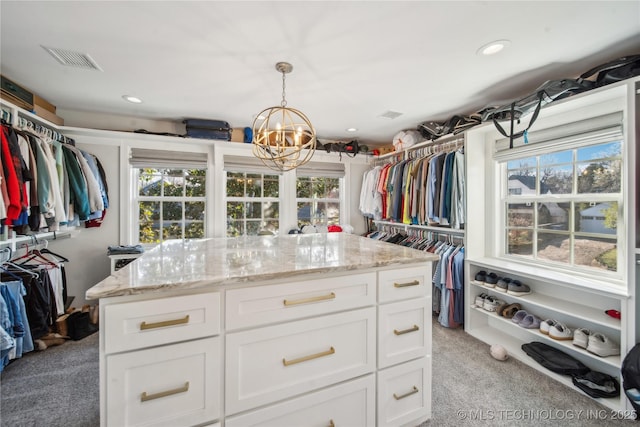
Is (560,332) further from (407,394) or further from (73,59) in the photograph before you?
(73,59)

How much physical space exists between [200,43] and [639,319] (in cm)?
328

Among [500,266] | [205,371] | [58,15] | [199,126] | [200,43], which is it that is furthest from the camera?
[199,126]

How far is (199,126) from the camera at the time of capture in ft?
10.5

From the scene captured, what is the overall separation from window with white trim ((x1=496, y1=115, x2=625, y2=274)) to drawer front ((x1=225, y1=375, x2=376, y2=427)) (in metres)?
2.14

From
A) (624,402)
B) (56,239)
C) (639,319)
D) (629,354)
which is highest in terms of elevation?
(56,239)

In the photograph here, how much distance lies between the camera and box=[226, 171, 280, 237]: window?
369 cm

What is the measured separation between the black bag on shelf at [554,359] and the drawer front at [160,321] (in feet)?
7.96

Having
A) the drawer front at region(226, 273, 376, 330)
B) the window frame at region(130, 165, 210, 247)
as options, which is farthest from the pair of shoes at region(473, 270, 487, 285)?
the window frame at region(130, 165, 210, 247)

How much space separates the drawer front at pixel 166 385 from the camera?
918 mm

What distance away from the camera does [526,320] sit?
218 cm

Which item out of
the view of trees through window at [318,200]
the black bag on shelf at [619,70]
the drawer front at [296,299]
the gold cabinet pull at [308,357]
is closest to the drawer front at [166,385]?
the drawer front at [296,299]

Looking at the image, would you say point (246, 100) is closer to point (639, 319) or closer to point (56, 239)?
point (56, 239)

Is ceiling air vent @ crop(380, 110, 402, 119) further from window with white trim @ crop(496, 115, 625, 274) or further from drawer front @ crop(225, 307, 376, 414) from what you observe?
drawer front @ crop(225, 307, 376, 414)

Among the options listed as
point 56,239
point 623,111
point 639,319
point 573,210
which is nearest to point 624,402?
point 639,319
